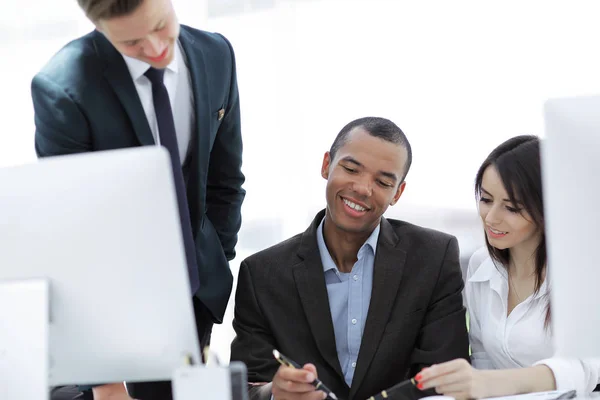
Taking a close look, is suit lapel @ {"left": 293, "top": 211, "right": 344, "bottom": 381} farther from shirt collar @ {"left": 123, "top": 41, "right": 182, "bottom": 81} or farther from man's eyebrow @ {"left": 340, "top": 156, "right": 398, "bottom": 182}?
shirt collar @ {"left": 123, "top": 41, "right": 182, "bottom": 81}

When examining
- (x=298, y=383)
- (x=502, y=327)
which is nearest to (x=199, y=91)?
(x=298, y=383)

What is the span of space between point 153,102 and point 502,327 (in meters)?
1.04

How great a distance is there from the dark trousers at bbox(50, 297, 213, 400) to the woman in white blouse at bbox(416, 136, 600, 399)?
0.70m

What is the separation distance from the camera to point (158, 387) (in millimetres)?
1946

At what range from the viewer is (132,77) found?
176cm

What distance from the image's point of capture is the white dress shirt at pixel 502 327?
76.5 inches

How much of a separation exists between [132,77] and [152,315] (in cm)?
70

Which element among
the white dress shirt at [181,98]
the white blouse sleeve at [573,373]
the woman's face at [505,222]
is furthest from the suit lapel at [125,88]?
the white blouse sleeve at [573,373]

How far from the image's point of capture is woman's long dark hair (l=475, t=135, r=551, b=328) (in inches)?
78.7

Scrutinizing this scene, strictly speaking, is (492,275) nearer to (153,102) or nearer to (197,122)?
(197,122)

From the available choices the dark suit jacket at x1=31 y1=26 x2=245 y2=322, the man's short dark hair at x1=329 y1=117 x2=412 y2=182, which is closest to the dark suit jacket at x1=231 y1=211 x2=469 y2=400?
the dark suit jacket at x1=31 y1=26 x2=245 y2=322

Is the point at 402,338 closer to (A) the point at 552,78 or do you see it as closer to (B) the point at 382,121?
(B) the point at 382,121

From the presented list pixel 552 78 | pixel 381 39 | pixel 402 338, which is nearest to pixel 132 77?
pixel 402 338

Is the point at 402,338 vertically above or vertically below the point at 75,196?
below
